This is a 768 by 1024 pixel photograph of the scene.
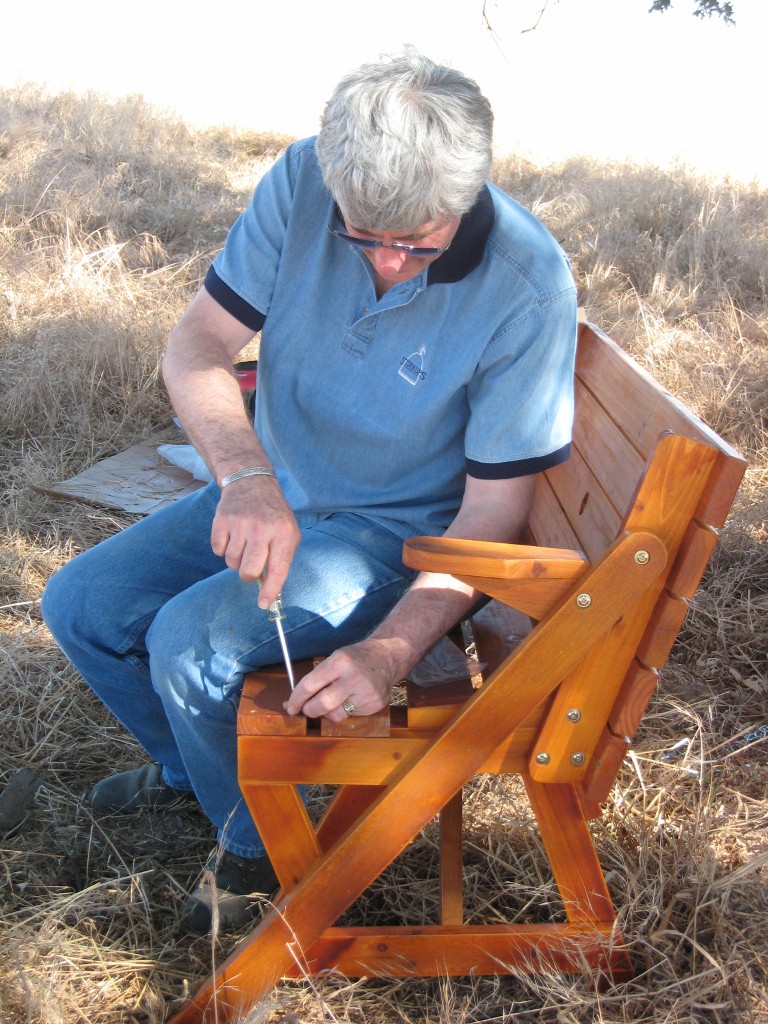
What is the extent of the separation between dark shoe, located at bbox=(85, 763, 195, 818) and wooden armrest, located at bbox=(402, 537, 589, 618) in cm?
124

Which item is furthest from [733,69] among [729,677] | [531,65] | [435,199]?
[435,199]

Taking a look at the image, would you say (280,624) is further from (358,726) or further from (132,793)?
(132,793)

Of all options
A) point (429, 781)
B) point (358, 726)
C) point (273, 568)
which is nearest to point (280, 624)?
point (273, 568)

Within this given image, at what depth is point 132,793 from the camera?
7.68 feet

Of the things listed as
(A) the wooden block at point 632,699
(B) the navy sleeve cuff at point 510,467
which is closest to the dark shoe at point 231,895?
(A) the wooden block at point 632,699

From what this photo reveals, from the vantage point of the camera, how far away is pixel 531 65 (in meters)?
14.2

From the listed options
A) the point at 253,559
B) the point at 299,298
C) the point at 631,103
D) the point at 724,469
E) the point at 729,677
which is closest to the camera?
the point at 724,469

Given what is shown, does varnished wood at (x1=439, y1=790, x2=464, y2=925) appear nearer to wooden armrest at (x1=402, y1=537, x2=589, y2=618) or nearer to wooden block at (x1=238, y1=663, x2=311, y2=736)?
wooden block at (x1=238, y1=663, x2=311, y2=736)

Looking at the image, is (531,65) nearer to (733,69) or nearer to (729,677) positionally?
(733,69)

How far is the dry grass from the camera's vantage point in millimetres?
1849

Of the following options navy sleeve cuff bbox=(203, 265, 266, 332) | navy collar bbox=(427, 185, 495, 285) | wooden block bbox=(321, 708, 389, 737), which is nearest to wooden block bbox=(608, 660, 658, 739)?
wooden block bbox=(321, 708, 389, 737)

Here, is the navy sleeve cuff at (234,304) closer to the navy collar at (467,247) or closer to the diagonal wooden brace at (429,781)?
the navy collar at (467,247)

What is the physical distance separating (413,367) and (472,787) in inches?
47.4

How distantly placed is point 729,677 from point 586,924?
4.02 feet
